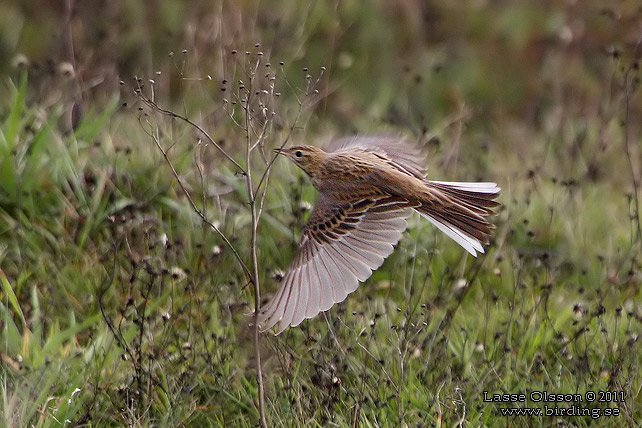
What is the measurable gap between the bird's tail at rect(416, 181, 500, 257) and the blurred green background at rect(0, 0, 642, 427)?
1.28 ft

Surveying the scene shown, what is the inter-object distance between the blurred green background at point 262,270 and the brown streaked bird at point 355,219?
0.81 ft

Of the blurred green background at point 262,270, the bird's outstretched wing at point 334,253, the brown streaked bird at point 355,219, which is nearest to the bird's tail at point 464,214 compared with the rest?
the brown streaked bird at point 355,219

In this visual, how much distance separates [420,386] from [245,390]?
0.70 meters

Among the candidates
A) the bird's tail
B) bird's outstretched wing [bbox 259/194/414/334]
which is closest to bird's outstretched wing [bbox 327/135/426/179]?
the bird's tail

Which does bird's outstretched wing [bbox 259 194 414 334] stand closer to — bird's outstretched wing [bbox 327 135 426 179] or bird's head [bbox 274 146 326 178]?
bird's head [bbox 274 146 326 178]

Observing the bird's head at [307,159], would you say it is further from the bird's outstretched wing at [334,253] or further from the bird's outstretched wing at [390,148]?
the bird's outstretched wing at [390,148]

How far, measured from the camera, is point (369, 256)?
3.69 metres

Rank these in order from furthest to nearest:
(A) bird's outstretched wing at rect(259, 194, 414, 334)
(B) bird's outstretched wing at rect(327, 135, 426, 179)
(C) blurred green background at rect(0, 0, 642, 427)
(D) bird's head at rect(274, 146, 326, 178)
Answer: (B) bird's outstretched wing at rect(327, 135, 426, 179) → (D) bird's head at rect(274, 146, 326, 178) → (C) blurred green background at rect(0, 0, 642, 427) → (A) bird's outstretched wing at rect(259, 194, 414, 334)

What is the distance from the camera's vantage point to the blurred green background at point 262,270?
3.81 metres

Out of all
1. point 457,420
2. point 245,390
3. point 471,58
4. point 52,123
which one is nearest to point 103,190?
point 52,123

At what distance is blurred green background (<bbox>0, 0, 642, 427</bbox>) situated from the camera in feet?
12.5

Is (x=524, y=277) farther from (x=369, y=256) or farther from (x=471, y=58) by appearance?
(x=471, y=58)

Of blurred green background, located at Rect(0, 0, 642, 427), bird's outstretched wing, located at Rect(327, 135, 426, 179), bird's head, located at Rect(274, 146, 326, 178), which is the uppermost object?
bird's head, located at Rect(274, 146, 326, 178)

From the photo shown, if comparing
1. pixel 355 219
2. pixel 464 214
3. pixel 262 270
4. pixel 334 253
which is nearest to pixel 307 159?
pixel 355 219
